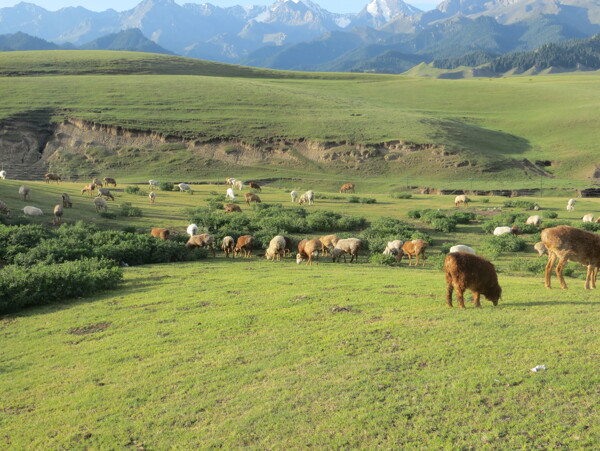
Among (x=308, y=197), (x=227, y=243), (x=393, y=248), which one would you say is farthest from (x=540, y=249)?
(x=308, y=197)

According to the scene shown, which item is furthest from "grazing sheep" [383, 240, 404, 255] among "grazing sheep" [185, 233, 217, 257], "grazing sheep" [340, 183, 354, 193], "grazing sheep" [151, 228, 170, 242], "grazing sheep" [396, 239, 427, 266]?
"grazing sheep" [340, 183, 354, 193]

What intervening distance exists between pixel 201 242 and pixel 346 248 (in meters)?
6.40

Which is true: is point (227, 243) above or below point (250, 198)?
below

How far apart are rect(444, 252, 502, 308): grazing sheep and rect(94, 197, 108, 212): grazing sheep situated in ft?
77.8

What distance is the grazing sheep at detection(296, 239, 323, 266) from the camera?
2036 centimetres

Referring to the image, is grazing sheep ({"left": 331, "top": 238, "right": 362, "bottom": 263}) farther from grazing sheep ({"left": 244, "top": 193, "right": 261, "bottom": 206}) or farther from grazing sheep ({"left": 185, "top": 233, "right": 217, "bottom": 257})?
grazing sheep ({"left": 244, "top": 193, "right": 261, "bottom": 206})

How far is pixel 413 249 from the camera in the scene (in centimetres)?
2041

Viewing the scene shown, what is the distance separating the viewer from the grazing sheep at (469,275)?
32.7 feet

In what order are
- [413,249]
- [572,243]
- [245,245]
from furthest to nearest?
[245,245], [413,249], [572,243]

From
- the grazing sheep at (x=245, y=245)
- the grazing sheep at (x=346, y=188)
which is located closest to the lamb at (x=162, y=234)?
the grazing sheep at (x=245, y=245)

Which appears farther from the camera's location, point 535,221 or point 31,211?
point 535,221

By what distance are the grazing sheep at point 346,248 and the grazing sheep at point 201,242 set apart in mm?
5321

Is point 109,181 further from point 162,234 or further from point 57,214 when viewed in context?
point 162,234

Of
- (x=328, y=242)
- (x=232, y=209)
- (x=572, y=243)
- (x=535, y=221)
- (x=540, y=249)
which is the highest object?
(x=572, y=243)
